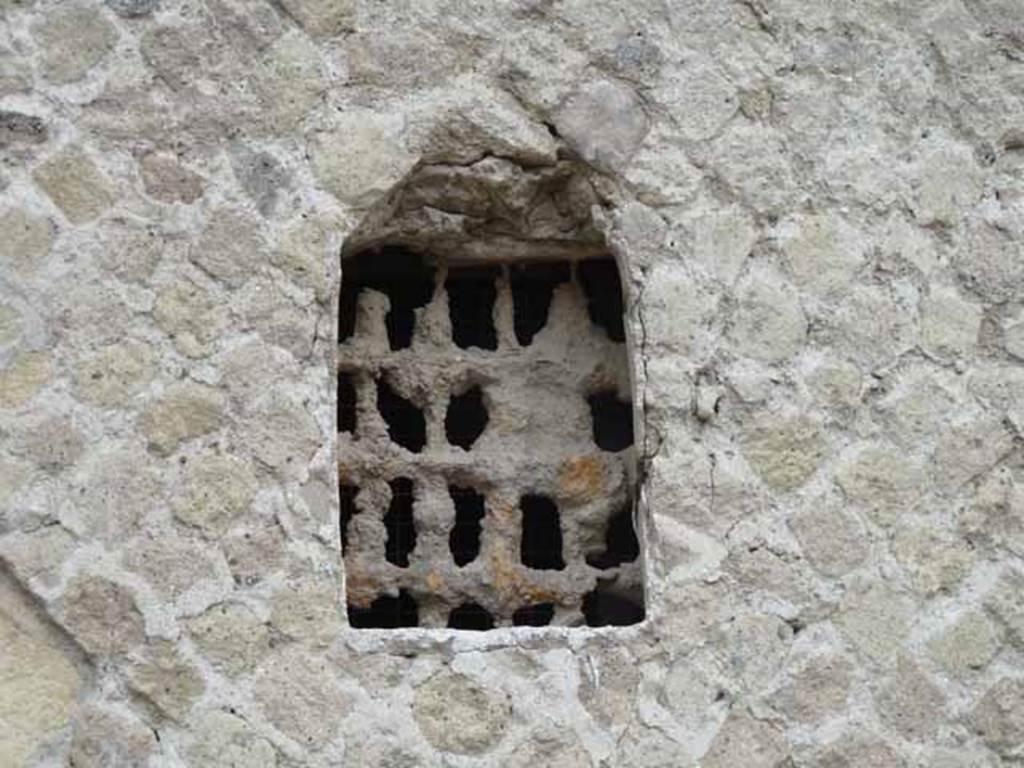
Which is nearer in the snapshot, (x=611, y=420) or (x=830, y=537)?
(x=830, y=537)

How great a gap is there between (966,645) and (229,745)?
1.19 m

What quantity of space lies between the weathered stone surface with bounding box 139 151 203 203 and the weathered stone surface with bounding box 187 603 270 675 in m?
0.65

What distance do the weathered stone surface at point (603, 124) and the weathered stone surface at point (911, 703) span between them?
94 cm

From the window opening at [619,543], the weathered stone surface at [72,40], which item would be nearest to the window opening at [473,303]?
the window opening at [619,543]

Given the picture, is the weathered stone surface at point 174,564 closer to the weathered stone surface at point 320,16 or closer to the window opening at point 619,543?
the window opening at point 619,543

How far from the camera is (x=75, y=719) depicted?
129 inches

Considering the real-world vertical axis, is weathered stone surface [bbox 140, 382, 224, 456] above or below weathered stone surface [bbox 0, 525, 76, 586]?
above

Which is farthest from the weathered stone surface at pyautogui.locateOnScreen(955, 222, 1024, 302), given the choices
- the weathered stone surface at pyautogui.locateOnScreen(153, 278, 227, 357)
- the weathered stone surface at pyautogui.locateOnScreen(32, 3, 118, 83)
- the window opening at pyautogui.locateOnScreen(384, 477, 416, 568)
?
the weathered stone surface at pyautogui.locateOnScreen(32, 3, 118, 83)

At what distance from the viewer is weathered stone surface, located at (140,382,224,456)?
3363 millimetres

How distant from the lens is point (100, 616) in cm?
330

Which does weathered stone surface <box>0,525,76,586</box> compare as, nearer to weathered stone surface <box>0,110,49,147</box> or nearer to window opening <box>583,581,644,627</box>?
weathered stone surface <box>0,110,49,147</box>

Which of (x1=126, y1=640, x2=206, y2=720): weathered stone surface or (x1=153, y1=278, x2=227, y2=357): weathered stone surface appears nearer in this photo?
(x1=126, y1=640, x2=206, y2=720): weathered stone surface

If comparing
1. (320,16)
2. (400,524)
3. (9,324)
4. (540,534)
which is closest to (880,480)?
(540,534)

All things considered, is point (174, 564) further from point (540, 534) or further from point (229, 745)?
point (540, 534)
